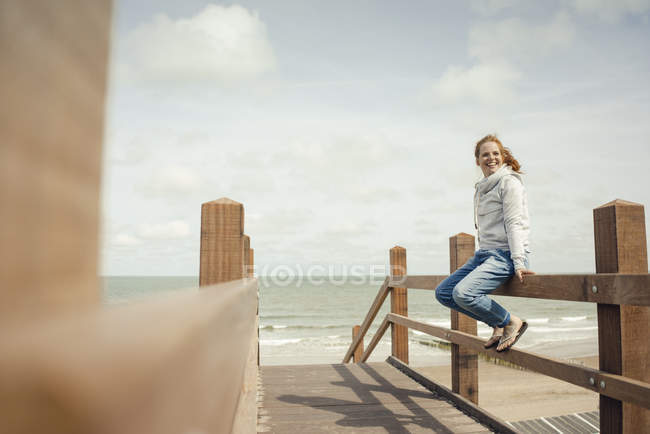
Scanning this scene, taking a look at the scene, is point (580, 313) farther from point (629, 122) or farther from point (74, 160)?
point (74, 160)

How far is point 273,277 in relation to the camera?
6738 centimetres

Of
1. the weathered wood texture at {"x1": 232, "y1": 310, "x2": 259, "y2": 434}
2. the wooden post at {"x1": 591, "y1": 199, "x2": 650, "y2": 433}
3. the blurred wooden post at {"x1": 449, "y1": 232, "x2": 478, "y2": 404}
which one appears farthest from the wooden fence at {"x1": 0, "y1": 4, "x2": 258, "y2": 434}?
the blurred wooden post at {"x1": 449, "y1": 232, "x2": 478, "y2": 404}

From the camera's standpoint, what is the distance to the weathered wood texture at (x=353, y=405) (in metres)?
2.80

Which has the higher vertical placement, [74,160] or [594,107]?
[594,107]

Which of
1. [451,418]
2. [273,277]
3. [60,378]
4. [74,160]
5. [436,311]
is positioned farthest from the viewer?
[273,277]

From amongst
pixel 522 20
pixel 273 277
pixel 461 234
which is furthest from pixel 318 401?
pixel 273 277

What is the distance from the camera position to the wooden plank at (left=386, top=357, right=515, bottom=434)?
2.65 m

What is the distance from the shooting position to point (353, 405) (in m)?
3.25

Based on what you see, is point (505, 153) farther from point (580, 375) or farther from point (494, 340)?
point (580, 375)

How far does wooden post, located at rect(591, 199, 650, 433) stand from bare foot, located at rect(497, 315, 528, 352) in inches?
25.1

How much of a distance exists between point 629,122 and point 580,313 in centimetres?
1611

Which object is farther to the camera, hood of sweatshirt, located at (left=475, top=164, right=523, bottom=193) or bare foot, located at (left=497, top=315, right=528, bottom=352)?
hood of sweatshirt, located at (left=475, top=164, right=523, bottom=193)

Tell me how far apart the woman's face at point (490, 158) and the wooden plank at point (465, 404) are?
1595mm

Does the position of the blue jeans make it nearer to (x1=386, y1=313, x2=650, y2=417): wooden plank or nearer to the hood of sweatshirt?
(x1=386, y1=313, x2=650, y2=417): wooden plank
